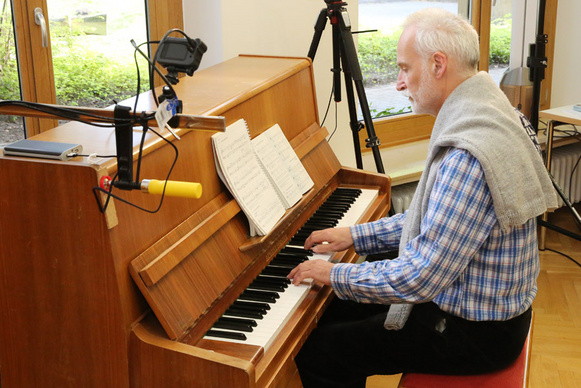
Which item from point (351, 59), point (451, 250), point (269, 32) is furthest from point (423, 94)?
point (269, 32)

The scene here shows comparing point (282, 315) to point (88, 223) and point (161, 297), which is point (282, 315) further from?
point (88, 223)

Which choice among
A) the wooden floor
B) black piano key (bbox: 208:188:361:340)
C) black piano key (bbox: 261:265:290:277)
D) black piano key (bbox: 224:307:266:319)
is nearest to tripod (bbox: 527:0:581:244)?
the wooden floor

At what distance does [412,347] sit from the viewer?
5.88ft

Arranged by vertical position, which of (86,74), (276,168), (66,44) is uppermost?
(66,44)

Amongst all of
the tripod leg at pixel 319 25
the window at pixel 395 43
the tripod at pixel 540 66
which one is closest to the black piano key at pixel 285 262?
the tripod leg at pixel 319 25

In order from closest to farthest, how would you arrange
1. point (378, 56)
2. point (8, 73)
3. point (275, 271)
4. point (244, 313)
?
point (244, 313) → point (275, 271) → point (8, 73) → point (378, 56)

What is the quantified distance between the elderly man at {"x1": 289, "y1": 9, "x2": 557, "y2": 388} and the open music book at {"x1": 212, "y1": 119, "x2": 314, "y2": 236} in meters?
0.21

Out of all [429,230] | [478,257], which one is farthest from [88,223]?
[478,257]

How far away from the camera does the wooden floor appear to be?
271 cm

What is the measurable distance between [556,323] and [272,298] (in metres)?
1.91

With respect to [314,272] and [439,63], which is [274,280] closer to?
[314,272]

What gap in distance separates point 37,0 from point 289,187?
1222 mm

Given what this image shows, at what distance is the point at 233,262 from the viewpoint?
5.82 feet

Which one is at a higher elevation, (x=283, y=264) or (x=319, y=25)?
(x=319, y=25)
